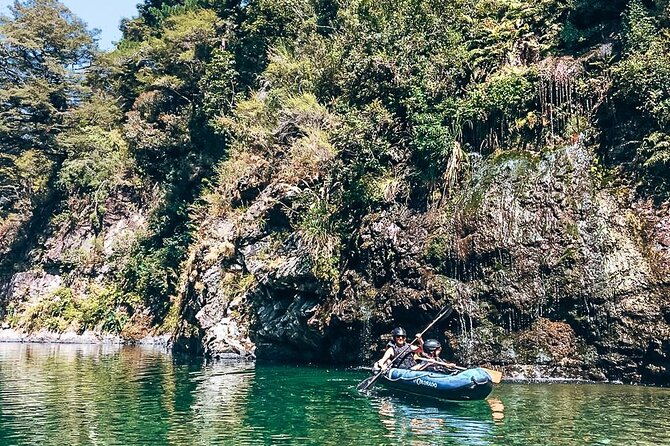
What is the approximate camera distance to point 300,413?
1326 cm

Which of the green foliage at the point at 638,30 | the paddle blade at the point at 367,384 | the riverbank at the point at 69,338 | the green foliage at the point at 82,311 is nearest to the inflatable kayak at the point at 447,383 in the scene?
the paddle blade at the point at 367,384

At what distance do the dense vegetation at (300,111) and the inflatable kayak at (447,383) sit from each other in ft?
22.5

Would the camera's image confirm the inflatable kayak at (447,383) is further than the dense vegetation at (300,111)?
No

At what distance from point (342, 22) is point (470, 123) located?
491 inches

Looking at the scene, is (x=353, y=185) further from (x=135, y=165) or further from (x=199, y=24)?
(x=135, y=165)

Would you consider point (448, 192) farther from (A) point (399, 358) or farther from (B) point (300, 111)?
(B) point (300, 111)

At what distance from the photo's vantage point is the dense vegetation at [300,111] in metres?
19.9

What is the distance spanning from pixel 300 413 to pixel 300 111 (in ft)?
54.1

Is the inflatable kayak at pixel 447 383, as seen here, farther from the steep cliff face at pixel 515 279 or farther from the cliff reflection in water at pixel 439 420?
the steep cliff face at pixel 515 279

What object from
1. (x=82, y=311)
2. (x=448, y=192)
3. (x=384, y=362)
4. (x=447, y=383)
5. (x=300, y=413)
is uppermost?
(x=448, y=192)

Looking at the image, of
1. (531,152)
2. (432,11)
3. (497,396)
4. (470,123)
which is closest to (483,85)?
(470,123)

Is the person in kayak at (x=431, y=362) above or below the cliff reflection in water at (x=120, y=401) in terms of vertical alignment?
above

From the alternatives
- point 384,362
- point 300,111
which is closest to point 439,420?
point 384,362

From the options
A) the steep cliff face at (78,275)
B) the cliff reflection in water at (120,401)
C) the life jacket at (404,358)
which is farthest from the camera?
the steep cliff face at (78,275)
